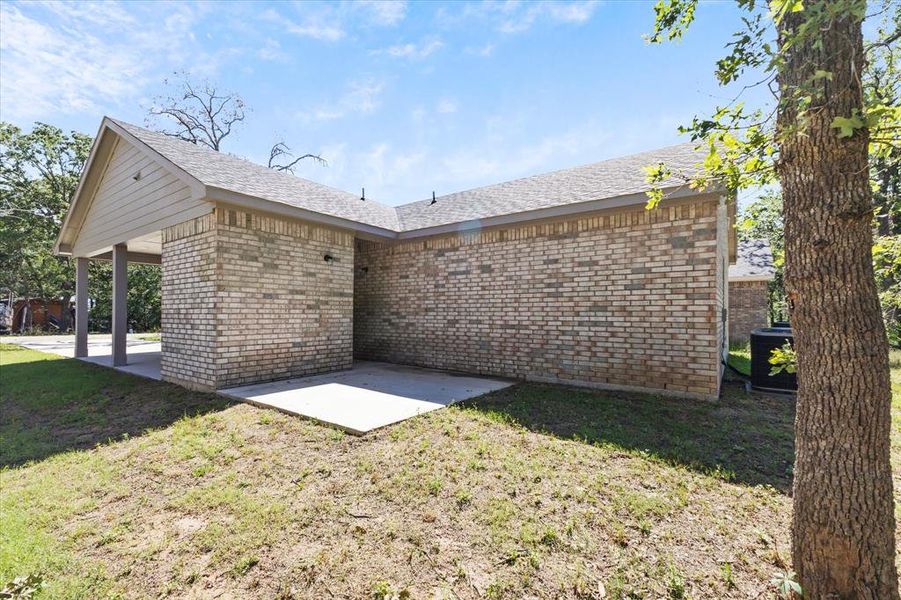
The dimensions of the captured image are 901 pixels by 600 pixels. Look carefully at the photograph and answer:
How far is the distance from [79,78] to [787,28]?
42.9 ft

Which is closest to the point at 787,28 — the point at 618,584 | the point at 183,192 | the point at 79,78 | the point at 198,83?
the point at 618,584

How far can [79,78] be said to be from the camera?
8969 millimetres

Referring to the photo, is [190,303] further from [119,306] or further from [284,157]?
[284,157]

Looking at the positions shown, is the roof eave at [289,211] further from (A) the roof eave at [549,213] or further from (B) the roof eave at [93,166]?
(A) the roof eave at [549,213]

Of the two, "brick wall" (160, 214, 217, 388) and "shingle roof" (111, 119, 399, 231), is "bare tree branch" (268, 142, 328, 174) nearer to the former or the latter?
"shingle roof" (111, 119, 399, 231)

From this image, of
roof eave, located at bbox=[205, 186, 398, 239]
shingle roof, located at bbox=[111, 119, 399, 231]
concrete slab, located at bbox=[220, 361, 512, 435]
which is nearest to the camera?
concrete slab, located at bbox=[220, 361, 512, 435]

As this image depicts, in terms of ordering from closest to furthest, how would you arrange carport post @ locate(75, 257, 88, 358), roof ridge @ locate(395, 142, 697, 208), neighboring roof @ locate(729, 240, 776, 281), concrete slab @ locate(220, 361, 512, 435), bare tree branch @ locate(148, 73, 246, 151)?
concrete slab @ locate(220, 361, 512, 435) → roof ridge @ locate(395, 142, 697, 208) → carport post @ locate(75, 257, 88, 358) → neighboring roof @ locate(729, 240, 776, 281) → bare tree branch @ locate(148, 73, 246, 151)

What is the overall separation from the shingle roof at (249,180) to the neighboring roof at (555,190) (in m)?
1.32

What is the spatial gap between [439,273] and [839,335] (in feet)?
22.1

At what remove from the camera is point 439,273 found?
8.16m

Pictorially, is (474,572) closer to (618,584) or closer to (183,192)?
(618,584)

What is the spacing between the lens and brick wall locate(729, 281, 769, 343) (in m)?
14.8

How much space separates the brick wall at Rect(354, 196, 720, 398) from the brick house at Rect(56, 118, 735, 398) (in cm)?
2

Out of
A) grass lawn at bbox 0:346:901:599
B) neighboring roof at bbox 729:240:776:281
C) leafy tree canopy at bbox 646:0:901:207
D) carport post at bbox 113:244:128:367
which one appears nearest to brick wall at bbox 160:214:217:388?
grass lawn at bbox 0:346:901:599
